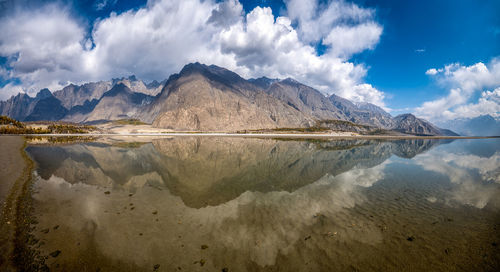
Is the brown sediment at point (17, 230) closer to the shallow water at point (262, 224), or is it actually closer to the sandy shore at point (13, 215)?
the sandy shore at point (13, 215)

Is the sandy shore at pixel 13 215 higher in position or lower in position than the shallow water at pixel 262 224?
higher

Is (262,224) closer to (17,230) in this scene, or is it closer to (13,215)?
(17,230)

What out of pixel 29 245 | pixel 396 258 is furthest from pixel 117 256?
pixel 396 258

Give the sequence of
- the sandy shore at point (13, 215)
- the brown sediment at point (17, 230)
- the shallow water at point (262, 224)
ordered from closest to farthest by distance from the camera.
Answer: the brown sediment at point (17, 230)
the sandy shore at point (13, 215)
the shallow water at point (262, 224)

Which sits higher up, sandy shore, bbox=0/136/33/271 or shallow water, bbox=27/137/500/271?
sandy shore, bbox=0/136/33/271

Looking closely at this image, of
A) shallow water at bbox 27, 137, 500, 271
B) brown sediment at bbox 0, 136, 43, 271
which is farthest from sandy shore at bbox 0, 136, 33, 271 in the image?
shallow water at bbox 27, 137, 500, 271

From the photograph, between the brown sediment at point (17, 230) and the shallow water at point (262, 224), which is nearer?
the brown sediment at point (17, 230)

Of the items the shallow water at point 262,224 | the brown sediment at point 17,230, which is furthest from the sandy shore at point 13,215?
the shallow water at point 262,224

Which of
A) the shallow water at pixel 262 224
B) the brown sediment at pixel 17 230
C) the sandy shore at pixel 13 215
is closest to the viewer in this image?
the brown sediment at pixel 17 230

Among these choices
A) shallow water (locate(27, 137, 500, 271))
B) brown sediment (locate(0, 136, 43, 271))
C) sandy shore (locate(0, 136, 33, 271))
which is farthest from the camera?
shallow water (locate(27, 137, 500, 271))

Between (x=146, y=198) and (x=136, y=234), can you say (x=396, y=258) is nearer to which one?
(x=136, y=234)

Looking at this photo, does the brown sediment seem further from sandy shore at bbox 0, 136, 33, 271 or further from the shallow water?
the shallow water

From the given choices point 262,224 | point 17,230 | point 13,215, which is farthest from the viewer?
point 262,224

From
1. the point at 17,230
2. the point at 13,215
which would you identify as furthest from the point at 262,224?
the point at 13,215
